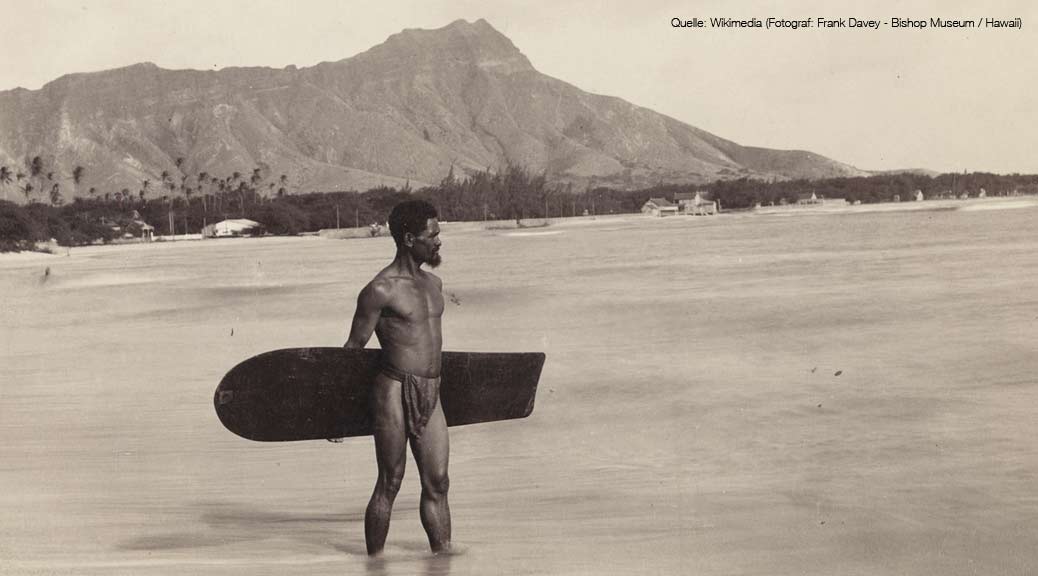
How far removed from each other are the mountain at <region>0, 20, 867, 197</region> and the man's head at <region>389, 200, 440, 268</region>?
11936 cm

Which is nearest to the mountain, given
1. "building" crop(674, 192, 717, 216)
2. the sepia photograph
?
"building" crop(674, 192, 717, 216)

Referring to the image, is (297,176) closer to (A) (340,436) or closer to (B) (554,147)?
(B) (554,147)

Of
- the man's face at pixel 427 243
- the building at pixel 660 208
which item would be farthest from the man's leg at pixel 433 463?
the building at pixel 660 208

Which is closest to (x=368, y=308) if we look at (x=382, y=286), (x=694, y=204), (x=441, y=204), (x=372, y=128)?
(x=382, y=286)

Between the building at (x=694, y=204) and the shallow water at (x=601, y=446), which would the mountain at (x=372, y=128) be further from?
the shallow water at (x=601, y=446)

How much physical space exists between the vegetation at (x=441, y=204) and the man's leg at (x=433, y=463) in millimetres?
32170

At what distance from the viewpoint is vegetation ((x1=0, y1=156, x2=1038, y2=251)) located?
1913 inches

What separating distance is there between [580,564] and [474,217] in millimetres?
44414

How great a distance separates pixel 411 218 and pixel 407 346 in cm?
45

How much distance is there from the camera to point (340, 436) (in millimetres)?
4438

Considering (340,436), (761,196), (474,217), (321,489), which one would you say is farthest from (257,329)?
(761,196)

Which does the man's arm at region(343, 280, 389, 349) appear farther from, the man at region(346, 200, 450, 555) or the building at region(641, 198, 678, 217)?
the building at region(641, 198, 678, 217)

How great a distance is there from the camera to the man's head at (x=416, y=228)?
414cm

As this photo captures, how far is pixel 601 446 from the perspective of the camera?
7.83 meters
